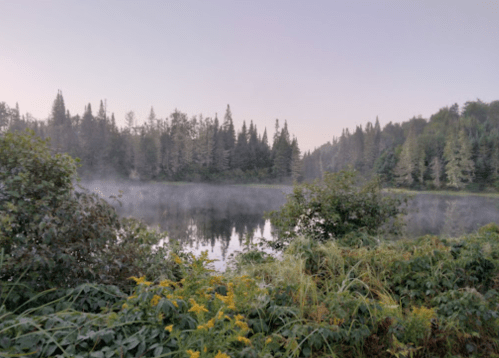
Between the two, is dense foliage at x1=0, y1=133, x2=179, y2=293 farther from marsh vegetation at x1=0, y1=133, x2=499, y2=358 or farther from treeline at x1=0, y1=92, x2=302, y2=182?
treeline at x1=0, y1=92, x2=302, y2=182

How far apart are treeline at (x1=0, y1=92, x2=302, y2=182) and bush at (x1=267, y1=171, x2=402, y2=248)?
4589 centimetres

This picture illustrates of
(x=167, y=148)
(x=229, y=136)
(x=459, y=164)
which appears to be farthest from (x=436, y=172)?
(x=167, y=148)

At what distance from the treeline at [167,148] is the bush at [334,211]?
45.9 m

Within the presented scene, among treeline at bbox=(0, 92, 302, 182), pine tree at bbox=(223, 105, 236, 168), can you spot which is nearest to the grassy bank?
treeline at bbox=(0, 92, 302, 182)

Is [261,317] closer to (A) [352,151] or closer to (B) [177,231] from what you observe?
(B) [177,231]

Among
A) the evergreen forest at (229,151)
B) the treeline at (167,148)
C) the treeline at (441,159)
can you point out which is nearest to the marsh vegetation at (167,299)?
the treeline at (441,159)

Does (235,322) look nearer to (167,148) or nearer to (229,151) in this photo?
(167,148)

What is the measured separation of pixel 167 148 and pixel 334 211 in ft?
165

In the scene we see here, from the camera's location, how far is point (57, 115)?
2285 inches

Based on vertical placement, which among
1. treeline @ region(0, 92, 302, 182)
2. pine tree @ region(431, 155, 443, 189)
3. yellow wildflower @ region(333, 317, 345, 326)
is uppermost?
treeline @ region(0, 92, 302, 182)

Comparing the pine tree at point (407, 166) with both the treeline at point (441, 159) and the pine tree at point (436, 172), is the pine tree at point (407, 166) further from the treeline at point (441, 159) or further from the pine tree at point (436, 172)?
the pine tree at point (436, 172)

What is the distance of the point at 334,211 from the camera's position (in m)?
6.03

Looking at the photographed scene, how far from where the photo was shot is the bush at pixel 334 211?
239 inches

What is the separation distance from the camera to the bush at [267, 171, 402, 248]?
6070mm
